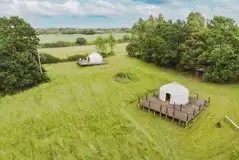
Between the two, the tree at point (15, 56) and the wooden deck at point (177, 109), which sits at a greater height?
the tree at point (15, 56)

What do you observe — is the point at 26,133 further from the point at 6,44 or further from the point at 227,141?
the point at 227,141

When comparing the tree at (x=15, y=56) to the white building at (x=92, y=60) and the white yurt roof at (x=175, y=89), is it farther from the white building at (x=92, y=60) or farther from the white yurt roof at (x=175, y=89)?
the white yurt roof at (x=175, y=89)

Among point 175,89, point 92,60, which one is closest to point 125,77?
point 175,89

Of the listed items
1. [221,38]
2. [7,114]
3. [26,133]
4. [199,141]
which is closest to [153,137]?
[199,141]

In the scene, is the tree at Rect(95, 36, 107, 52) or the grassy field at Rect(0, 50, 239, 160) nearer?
the grassy field at Rect(0, 50, 239, 160)

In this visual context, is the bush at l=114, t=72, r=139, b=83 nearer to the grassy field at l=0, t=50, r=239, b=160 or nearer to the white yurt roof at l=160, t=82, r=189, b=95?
the grassy field at l=0, t=50, r=239, b=160

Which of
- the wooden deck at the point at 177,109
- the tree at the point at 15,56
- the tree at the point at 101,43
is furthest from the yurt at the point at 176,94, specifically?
the tree at the point at 101,43

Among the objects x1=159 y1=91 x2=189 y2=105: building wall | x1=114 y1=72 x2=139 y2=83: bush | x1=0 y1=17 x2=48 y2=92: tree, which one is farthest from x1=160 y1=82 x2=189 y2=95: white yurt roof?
x1=0 y1=17 x2=48 y2=92: tree
